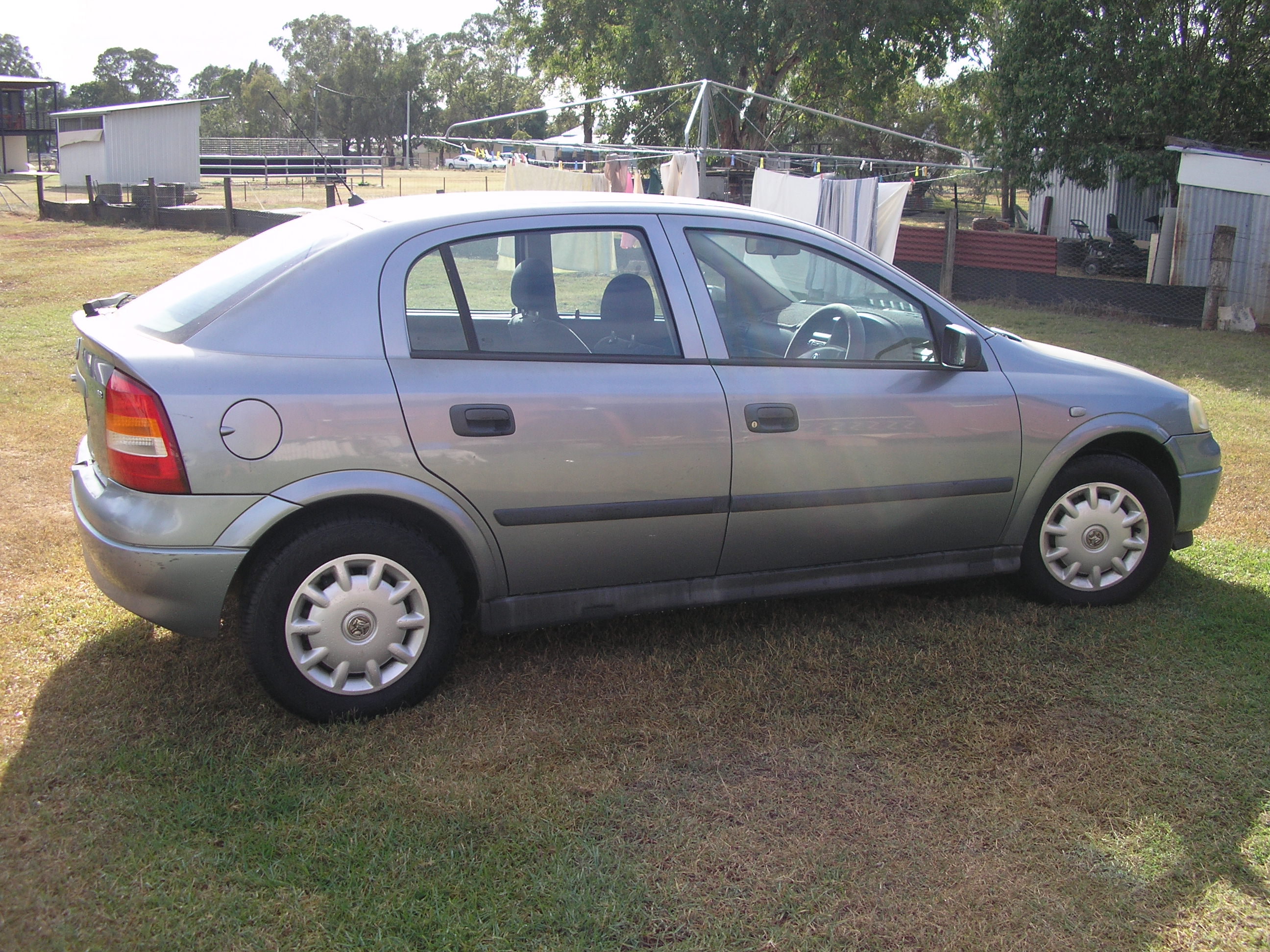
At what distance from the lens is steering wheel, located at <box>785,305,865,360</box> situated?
3.77 meters

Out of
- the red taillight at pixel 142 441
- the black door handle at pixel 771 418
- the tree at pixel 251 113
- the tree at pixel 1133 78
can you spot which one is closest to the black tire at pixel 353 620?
the red taillight at pixel 142 441

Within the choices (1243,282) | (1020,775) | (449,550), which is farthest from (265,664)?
(1243,282)

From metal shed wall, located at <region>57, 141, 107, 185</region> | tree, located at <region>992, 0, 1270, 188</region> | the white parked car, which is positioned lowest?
metal shed wall, located at <region>57, 141, 107, 185</region>

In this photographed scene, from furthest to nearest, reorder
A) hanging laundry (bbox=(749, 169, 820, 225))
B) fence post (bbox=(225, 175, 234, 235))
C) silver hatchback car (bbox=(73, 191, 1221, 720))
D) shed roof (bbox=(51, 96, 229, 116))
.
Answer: shed roof (bbox=(51, 96, 229, 116))
fence post (bbox=(225, 175, 234, 235))
hanging laundry (bbox=(749, 169, 820, 225))
silver hatchback car (bbox=(73, 191, 1221, 720))

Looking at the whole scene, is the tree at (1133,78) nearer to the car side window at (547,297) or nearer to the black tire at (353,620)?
the car side window at (547,297)

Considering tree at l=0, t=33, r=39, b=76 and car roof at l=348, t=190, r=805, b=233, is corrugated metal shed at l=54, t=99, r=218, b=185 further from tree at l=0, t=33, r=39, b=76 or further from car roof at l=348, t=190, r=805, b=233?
tree at l=0, t=33, r=39, b=76

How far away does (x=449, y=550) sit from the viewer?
337 cm

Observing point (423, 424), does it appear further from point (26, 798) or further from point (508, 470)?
point (26, 798)

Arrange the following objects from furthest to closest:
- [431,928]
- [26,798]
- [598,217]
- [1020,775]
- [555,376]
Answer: [598,217], [555,376], [1020,775], [26,798], [431,928]

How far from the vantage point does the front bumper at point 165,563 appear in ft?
9.76

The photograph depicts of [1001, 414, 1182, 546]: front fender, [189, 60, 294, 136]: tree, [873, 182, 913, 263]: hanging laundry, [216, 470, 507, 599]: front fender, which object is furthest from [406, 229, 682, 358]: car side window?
[189, 60, 294, 136]: tree

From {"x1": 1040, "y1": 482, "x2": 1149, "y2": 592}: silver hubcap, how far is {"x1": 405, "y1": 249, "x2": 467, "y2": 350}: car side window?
243cm

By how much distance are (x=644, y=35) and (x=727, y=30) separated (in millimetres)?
2428

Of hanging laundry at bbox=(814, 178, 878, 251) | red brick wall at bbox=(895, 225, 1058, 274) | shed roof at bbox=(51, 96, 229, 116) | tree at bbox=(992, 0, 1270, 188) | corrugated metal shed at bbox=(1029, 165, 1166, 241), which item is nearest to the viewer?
hanging laundry at bbox=(814, 178, 878, 251)
